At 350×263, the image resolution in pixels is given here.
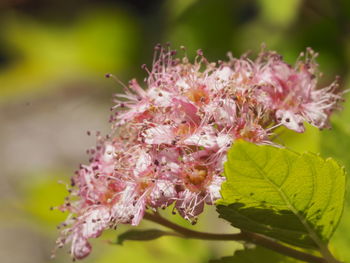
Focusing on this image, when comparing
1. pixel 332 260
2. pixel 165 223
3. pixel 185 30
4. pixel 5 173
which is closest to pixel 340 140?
pixel 332 260

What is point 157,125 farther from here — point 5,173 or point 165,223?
point 5,173

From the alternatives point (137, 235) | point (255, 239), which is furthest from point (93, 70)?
point (255, 239)

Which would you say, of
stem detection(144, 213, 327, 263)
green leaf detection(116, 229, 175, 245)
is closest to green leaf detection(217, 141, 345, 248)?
stem detection(144, 213, 327, 263)

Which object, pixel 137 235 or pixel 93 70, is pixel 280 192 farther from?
pixel 93 70

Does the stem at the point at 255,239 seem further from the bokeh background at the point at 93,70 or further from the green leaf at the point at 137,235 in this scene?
the bokeh background at the point at 93,70

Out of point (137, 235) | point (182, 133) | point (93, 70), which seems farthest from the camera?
point (93, 70)

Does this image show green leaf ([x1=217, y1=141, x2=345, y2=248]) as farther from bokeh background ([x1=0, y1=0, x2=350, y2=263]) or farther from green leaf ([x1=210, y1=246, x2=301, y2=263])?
bokeh background ([x1=0, y1=0, x2=350, y2=263])
